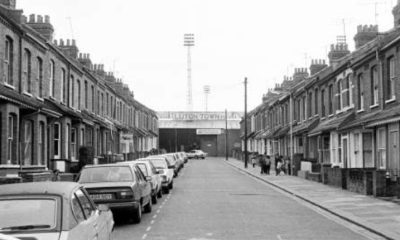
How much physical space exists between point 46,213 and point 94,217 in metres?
1.23

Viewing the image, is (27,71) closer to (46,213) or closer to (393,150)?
(393,150)

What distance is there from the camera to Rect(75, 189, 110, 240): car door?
8055mm

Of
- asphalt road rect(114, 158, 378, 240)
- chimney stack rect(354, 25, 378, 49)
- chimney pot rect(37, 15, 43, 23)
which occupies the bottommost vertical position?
asphalt road rect(114, 158, 378, 240)

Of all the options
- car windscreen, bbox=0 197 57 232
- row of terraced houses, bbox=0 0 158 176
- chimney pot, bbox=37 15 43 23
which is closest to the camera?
car windscreen, bbox=0 197 57 232

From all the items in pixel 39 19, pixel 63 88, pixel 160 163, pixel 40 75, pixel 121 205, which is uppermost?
pixel 39 19

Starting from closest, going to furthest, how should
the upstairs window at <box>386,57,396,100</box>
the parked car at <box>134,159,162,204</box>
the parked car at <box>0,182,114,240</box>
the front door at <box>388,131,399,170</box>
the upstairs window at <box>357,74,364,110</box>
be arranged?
the parked car at <box>0,182,114,240</box> < the parked car at <box>134,159,162,204</box> < the front door at <box>388,131,399,170</box> < the upstairs window at <box>386,57,396,100</box> < the upstairs window at <box>357,74,364,110</box>

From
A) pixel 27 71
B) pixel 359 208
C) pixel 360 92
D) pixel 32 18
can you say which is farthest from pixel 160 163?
pixel 359 208

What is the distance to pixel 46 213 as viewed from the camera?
7.20 metres

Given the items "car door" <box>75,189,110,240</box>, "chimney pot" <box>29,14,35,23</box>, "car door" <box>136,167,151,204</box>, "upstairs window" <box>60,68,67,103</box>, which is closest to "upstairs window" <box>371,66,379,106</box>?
"car door" <box>136,167,151,204</box>

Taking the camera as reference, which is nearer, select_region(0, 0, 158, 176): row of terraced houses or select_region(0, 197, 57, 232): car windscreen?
select_region(0, 197, 57, 232): car windscreen

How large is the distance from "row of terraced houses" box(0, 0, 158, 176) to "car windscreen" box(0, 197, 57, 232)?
13.8 meters

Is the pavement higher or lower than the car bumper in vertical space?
lower

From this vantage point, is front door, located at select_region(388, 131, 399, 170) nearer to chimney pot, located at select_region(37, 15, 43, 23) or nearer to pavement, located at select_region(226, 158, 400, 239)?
pavement, located at select_region(226, 158, 400, 239)

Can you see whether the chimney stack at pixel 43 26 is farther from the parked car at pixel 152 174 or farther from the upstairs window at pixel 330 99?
the upstairs window at pixel 330 99
